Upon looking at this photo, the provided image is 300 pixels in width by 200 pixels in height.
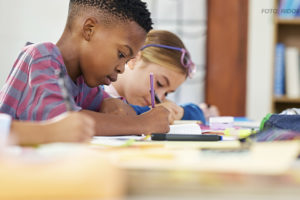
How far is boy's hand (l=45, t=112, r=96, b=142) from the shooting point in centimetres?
55

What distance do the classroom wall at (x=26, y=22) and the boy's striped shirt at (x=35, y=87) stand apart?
1.47 meters

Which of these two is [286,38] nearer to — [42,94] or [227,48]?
[227,48]

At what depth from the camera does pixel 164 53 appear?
178cm

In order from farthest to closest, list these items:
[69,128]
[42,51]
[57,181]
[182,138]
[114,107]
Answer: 1. [114,107]
2. [42,51]
3. [182,138]
4. [69,128]
5. [57,181]

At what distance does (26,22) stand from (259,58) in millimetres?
1523

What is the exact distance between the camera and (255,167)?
15.6 inches

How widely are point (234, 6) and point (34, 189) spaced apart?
274 cm

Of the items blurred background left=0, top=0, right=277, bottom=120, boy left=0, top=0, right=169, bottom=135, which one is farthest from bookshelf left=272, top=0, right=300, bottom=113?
boy left=0, top=0, right=169, bottom=135

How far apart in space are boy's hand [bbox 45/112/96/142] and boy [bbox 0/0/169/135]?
10.0 inches

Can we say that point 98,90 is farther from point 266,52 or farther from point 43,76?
point 266,52

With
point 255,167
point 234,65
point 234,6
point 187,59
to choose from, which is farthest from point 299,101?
point 255,167

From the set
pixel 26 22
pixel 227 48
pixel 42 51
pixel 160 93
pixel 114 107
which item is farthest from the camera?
pixel 227 48

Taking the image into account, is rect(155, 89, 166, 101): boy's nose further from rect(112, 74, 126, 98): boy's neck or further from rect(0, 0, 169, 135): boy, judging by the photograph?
rect(0, 0, 169, 135): boy

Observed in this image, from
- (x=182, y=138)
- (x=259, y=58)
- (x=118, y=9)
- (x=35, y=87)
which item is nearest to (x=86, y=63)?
(x=118, y=9)
